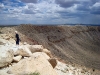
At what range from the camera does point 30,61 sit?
1122 centimetres

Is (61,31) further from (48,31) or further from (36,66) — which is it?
(36,66)

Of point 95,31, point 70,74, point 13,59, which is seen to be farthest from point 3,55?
point 95,31

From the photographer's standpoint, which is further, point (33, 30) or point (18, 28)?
point (33, 30)

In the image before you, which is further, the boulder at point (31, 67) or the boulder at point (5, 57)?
the boulder at point (5, 57)

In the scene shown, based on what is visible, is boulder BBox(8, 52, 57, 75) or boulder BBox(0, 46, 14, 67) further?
boulder BBox(0, 46, 14, 67)

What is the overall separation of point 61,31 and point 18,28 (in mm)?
21857

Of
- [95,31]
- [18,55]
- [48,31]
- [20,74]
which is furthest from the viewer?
[95,31]

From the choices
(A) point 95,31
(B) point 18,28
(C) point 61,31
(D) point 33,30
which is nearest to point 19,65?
(B) point 18,28

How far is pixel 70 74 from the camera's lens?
19.1 m

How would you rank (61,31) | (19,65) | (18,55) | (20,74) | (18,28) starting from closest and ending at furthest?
(20,74) → (19,65) → (18,55) → (18,28) → (61,31)

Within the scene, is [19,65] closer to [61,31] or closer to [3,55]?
[3,55]

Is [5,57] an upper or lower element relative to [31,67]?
upper

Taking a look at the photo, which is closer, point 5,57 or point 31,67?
point 31,67

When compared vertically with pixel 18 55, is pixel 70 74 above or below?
below
